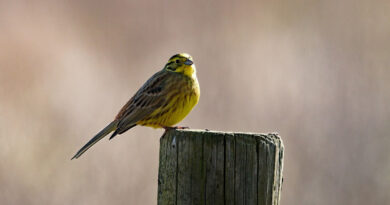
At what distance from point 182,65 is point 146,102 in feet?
1.47

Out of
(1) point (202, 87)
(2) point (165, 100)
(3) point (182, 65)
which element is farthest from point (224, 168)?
(1) point (202, 87)

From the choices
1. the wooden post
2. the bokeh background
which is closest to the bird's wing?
the bokeh background

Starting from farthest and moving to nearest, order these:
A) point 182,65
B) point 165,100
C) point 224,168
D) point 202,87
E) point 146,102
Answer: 1. point 202,87
2. point 182,65
3. point 146,102
4. point 165,100
5. point 224,168

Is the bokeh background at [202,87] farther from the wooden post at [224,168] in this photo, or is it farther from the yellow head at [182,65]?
the wooden post at [224,168]

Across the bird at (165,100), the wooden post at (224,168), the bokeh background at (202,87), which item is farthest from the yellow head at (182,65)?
the wooden post at (224,168)

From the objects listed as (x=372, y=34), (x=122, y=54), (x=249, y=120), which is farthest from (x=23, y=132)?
(x=372, y=34)

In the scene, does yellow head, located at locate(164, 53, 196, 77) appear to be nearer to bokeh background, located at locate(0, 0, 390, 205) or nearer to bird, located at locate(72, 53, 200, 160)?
bird, located at locate(72, 53, 200, 160)

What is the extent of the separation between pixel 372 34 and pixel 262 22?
157cm

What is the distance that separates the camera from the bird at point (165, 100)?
590 centimetres

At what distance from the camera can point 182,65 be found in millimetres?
6230

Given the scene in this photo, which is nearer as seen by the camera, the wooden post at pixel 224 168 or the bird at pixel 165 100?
the wooden post at pixel 224 168

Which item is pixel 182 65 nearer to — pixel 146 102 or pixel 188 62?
pixel 188 62

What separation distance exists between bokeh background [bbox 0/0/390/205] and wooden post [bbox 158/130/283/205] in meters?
4.20

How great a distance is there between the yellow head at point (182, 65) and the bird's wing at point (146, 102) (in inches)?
Answer: 3.1
